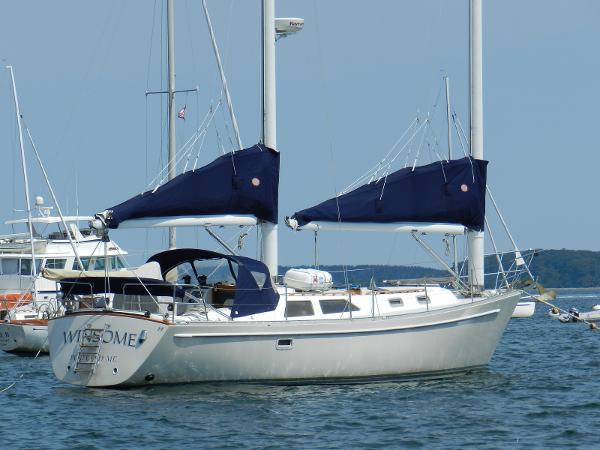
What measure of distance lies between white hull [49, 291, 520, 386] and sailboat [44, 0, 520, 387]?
27mm

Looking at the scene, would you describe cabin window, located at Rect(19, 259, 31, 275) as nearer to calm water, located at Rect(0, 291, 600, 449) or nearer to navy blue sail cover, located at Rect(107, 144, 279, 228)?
calm water, located at Rect(0, 291, 600, 449)

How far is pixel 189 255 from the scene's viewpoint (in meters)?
30.8

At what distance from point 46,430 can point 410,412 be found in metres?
6.86

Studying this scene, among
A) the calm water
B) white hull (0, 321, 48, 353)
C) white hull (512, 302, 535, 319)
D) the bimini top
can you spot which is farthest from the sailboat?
white hull (512, 302, 535, 319)

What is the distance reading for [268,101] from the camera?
30.7 meters

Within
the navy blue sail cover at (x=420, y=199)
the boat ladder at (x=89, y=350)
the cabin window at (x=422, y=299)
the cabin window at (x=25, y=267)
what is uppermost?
the navy blue sail cover at (x=420, y=199)

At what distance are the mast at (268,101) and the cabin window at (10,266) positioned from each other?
2048cm

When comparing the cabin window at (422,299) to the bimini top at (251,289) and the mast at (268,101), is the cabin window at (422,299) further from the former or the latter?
the bimini top at (251,289)

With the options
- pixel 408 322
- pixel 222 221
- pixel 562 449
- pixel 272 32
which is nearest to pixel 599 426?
pixel 562 449

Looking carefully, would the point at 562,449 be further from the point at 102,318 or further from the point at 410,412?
the point at 102,318

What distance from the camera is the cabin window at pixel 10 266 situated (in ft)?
160

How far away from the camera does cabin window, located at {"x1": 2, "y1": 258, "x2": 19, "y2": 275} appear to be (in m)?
48.8

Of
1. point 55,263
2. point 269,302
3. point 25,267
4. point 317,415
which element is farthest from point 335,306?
point 25,267

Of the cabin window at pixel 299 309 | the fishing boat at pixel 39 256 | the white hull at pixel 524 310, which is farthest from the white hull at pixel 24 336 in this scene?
the white hull at pixel 524 310
